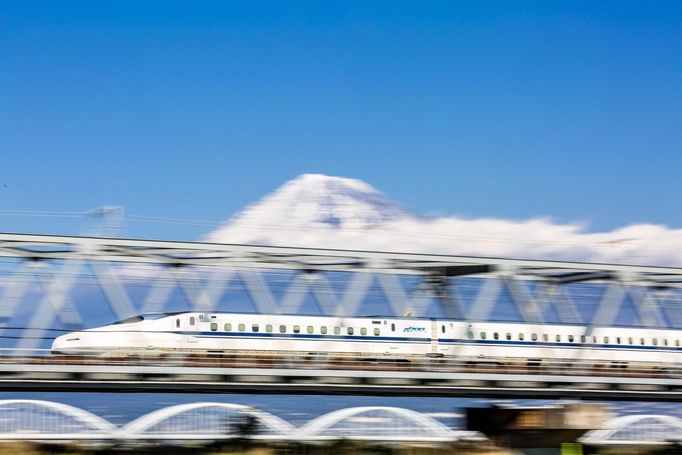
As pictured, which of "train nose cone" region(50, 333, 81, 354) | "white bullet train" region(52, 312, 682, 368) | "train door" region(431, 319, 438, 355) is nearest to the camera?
"train nose cone" region(50, 333, 81, 354)

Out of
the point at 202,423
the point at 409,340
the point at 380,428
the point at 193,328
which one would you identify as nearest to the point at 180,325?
the point at 193,328

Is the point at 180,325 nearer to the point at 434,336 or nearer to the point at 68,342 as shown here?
the point at 68,342

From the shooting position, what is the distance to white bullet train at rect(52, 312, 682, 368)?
66688 mm

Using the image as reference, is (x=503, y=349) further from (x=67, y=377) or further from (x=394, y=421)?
(x=67, y=377)

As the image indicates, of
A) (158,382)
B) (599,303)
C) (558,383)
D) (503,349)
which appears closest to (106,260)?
(158,382)

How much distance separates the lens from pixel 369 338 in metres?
74.9

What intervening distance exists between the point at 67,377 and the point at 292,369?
8972 mm

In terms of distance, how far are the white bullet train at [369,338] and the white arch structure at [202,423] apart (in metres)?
3.92

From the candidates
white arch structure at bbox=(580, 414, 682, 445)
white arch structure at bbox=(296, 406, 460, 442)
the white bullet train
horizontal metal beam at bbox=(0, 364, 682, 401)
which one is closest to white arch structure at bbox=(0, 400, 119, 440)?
the white bullet train

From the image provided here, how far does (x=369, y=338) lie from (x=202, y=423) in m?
14.6

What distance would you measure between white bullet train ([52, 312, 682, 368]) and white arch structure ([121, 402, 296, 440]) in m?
3.92

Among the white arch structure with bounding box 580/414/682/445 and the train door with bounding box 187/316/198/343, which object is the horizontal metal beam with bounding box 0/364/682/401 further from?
the white arch structure with bounding box 580/414/682/445

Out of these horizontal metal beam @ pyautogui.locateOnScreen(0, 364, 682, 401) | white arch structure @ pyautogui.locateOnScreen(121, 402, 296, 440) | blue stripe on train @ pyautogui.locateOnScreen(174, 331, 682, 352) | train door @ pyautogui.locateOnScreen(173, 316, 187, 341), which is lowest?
horizontal metal beam @ pyautogui.locateOnScreen(0, 364, 682, 401)

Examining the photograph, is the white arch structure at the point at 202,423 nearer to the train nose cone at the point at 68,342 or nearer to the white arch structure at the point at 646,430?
the train nose cone at the point at 68,342
